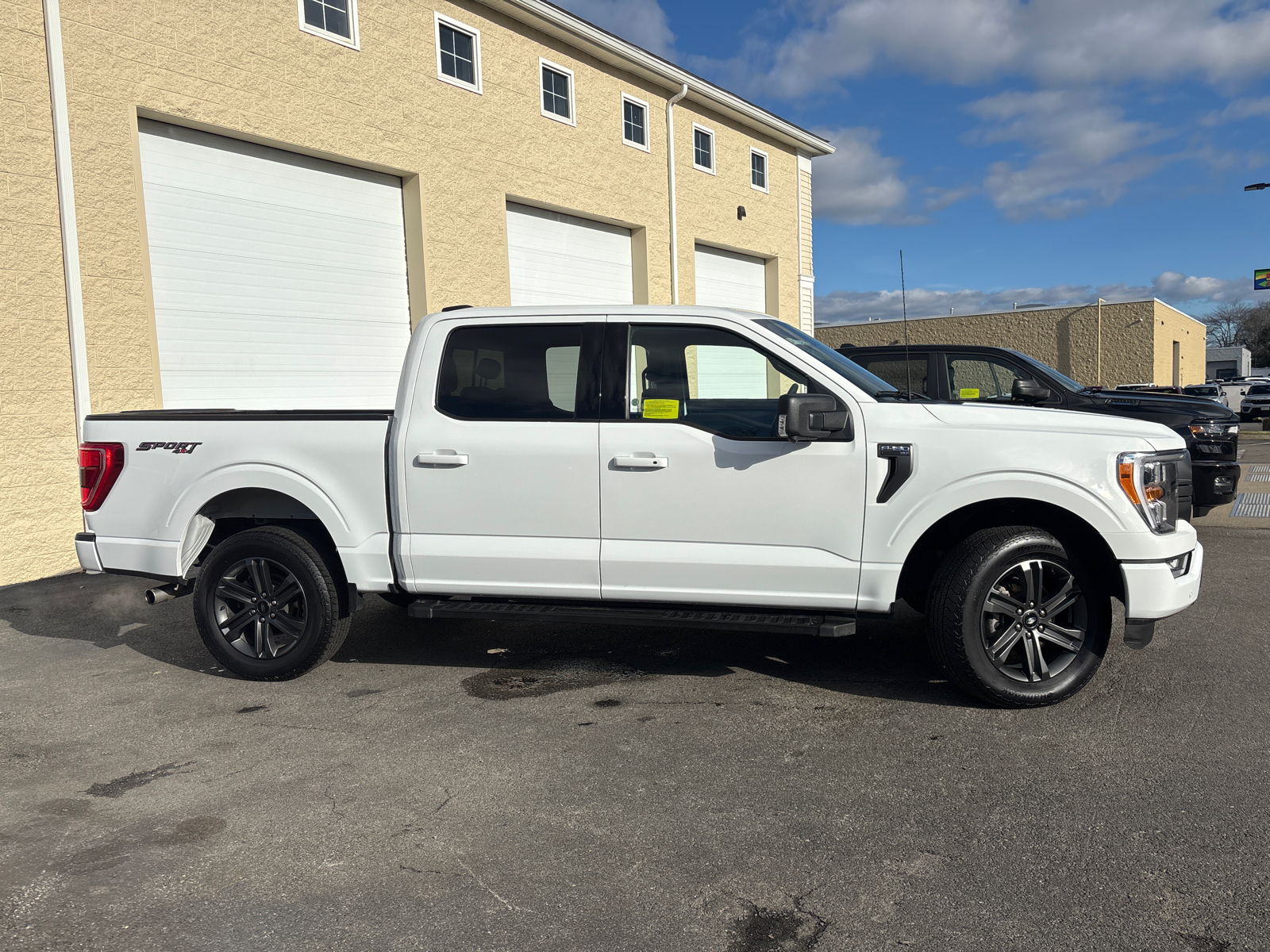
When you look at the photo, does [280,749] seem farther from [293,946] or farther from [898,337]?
[898,337]

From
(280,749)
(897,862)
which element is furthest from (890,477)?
(280,749)

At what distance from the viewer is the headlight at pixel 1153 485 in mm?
4336

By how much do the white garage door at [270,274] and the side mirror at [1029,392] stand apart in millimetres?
7408

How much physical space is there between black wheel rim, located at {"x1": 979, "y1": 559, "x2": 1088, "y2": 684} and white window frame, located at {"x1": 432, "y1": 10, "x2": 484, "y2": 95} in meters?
10.4

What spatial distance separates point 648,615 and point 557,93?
11.3m

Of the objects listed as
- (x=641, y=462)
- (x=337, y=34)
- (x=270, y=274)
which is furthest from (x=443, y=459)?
(x=337, y=34)

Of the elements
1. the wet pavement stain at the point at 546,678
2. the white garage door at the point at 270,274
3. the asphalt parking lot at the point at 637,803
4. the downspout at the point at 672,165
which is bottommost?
the asphalt parking lot at the point at 637,803

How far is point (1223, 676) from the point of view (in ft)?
16.3

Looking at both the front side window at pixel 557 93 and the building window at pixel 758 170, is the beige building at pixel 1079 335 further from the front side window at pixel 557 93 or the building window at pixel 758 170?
the front side window at pixel 557 93

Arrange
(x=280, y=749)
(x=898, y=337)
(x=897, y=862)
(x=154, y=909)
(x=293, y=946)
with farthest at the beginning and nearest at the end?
(x=898, y=337) → (x=280, y=749) → (x=897, y=862) → (x=154, y=909) → (x=293, y=946)

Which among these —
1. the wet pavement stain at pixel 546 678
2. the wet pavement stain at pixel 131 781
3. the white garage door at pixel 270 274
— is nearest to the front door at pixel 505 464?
the wet pavement stain at pixel 546 678

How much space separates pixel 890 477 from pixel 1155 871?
2010mm

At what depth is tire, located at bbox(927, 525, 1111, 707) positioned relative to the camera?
14.5 feet

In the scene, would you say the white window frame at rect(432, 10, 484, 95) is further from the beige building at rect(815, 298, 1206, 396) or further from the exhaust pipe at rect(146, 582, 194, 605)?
the beige building at rect(815, 298, 1206, 396)
